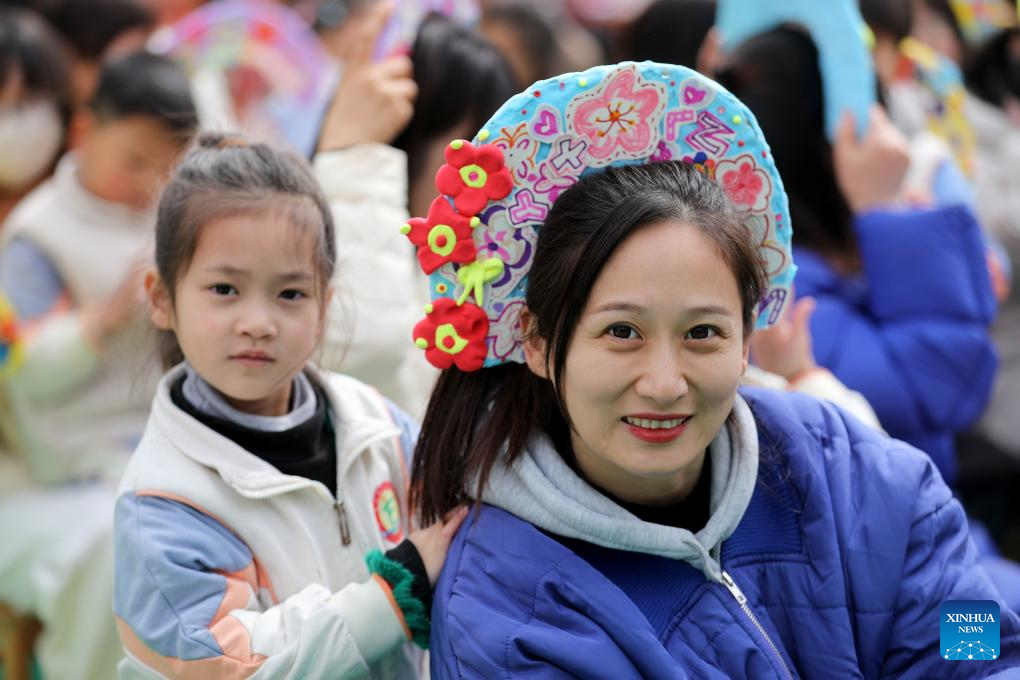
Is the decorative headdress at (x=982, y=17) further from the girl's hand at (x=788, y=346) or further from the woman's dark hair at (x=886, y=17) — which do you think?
the girl's hand at (x=788, y=346)

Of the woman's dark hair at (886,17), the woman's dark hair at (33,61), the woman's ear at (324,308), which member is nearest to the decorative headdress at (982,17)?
the woman's dark hair at (886,17)

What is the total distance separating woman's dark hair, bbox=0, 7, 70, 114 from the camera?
13.1ft

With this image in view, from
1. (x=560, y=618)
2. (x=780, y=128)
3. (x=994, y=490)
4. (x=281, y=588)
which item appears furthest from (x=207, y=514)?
(x=994, y=490)

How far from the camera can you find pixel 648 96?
1757 mm

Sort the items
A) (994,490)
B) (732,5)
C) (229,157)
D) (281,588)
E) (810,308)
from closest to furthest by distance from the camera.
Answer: (281,588)
(229,157)
(810,308)
(732,5)
(994,490)

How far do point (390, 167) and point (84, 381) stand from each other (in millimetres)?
1121

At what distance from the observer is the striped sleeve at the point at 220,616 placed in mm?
1811

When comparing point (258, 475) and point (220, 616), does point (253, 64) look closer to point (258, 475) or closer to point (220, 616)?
point (258, 475)

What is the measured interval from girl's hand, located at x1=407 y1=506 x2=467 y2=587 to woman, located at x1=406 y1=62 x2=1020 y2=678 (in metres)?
0.03

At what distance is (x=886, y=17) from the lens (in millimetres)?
4117

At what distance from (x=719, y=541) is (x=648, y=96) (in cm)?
62

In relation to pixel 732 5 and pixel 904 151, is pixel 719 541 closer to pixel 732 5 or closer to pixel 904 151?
pixel 904 151

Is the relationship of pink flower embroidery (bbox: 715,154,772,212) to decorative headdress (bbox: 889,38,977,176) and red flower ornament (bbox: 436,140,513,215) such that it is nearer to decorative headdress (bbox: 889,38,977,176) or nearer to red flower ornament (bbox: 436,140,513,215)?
red flower ornament (bbox: 436,140,513,215)

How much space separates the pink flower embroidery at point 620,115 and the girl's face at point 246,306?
0.57 m
